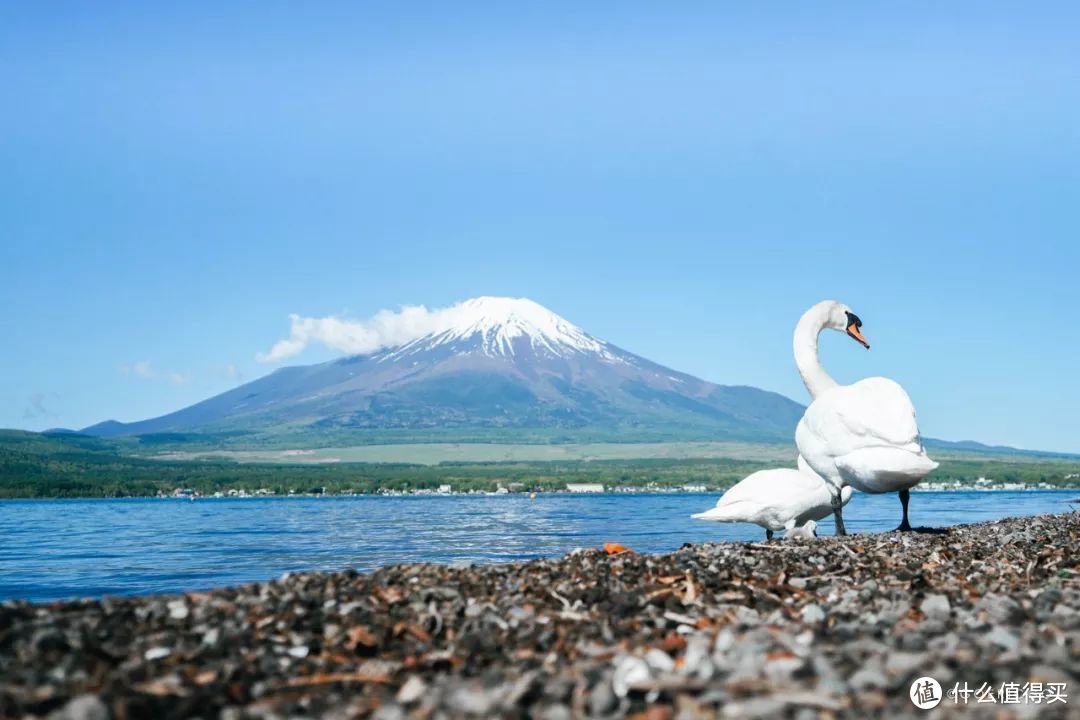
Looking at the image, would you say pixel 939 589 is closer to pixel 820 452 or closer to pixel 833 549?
pixel 833 549

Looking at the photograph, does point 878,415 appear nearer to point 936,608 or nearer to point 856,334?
point 856,334

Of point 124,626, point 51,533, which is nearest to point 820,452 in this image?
point 124,626

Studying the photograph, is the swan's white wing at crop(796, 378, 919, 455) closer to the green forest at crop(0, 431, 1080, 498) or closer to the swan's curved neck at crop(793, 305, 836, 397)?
the swan's curved neck at crop(793, 305, 836, 397)

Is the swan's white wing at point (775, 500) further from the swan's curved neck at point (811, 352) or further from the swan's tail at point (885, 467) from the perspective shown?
the swan's curved neck at point (811, 352)

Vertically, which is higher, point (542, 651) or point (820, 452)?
point (820, 452)

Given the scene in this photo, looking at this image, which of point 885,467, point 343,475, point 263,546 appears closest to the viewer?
point 885,467

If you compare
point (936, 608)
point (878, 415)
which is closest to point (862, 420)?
point (878, 415)
